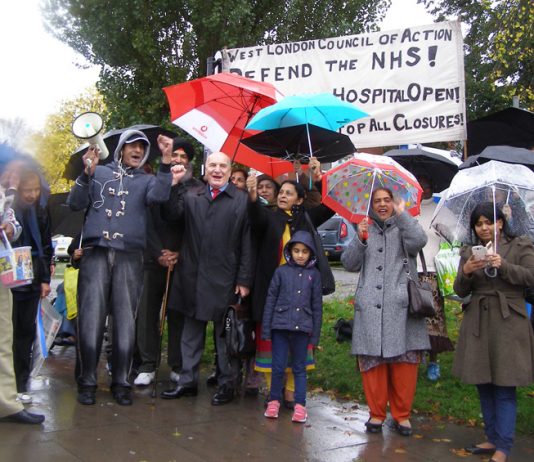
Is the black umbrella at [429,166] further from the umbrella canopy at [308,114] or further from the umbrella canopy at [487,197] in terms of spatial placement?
the umbrella canopy at [487,197]

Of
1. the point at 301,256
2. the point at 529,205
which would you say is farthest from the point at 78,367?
the point at 529,205

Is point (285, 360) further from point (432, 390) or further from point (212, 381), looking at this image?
point (432, 390)

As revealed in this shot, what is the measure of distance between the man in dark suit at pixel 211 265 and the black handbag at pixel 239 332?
0.09 metres

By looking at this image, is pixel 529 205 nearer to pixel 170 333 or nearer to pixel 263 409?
pixel 263 409

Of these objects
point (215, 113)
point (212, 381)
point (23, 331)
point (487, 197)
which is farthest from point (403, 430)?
point (215, 113)

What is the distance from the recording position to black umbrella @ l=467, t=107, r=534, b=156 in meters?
7.27

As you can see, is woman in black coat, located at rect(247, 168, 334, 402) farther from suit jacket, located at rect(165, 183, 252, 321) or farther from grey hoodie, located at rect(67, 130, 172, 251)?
grey hoodie, located at rect(67, 130, 172, 251)

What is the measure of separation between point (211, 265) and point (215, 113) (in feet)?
5.86

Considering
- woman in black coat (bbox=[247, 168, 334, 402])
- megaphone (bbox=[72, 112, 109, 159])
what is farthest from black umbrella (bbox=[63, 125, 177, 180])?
woman in black coat (bbox=[247, 168, 334, 402])

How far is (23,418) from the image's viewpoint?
4.76 m

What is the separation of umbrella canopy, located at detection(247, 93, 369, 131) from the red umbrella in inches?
34.8

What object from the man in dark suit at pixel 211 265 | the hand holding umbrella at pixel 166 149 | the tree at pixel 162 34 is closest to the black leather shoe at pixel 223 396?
the man in dark suit at pixel 211 265

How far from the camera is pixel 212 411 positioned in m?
5.35

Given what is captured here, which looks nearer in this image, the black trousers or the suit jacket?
the black trousers
